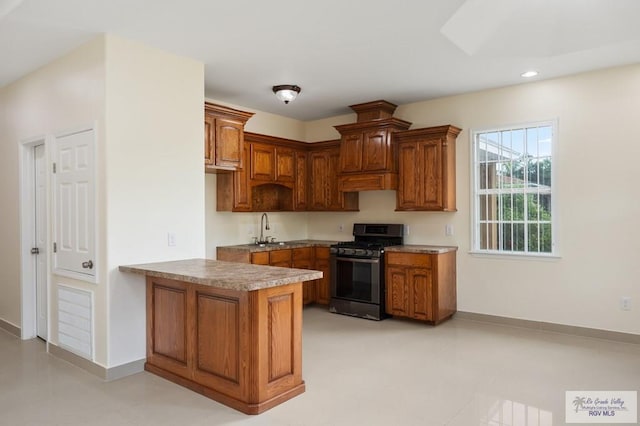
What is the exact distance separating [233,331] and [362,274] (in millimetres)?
2680

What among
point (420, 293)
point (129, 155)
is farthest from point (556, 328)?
point (129, 155)

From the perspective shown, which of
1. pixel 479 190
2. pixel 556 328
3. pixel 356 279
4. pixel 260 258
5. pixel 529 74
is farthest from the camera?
Answer: pixel 356 279

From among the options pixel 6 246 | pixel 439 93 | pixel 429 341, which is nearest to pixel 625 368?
pixel 429 341

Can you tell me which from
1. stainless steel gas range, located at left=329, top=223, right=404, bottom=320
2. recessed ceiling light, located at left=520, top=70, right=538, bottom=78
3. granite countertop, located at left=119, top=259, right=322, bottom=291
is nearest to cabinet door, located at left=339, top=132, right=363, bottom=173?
stainless steel gas range, located at left=329, top=223, right=404, bottom=320

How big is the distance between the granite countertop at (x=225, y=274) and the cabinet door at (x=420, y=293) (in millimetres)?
2223

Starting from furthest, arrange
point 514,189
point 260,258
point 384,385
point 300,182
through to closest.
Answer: point 300,182 < point 260,258 < point 514,189 < point 384,385

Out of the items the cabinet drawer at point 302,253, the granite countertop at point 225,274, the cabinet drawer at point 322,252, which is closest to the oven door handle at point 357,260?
the cabinet drawer at point 322,252

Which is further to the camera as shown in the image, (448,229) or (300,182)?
(300,182)

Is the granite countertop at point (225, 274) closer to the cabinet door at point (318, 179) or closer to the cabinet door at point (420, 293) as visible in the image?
the cabinet door at point (420, 293)

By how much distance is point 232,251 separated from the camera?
5285 mm

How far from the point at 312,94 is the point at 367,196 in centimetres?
170

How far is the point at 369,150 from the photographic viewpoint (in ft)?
18.1

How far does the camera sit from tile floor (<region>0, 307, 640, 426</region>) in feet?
9.08

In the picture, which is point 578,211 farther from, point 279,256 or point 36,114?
point 36,114
